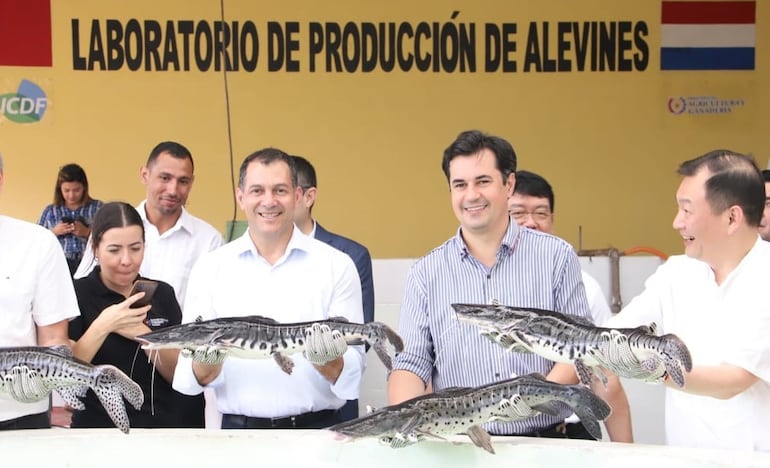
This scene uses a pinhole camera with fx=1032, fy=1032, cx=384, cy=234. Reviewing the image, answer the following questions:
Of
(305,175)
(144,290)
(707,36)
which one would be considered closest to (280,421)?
(144,290)

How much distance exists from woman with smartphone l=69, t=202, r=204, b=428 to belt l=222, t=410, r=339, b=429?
33 centimetres

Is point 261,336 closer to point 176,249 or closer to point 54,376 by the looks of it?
point 54,376

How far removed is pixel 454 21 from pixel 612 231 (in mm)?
2127

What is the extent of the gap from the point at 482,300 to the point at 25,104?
236 inches

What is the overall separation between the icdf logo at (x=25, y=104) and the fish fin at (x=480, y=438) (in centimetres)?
634

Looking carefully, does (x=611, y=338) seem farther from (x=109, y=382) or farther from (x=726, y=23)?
(x=726, y=23)

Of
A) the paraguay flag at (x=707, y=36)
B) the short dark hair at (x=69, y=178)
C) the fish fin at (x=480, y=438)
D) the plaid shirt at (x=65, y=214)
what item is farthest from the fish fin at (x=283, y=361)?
the paraguay flag at (x=707, y=36)

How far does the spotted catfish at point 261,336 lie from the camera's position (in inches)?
110

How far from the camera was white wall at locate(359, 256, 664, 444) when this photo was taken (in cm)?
486

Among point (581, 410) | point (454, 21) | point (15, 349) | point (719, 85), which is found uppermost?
point (454, 21)

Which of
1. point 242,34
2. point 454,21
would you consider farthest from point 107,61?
point 454,21

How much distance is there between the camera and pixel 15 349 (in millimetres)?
2762

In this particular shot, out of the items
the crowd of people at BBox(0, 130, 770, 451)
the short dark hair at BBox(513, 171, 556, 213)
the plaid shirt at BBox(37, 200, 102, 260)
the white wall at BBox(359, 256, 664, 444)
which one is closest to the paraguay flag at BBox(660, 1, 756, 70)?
the white wall at BBox(359, 256, 664, 444)

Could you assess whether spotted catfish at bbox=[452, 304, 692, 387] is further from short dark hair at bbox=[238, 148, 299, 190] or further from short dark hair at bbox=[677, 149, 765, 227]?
short dark hair at bbox=[238, 148, 299, 190]
